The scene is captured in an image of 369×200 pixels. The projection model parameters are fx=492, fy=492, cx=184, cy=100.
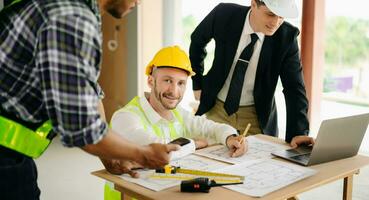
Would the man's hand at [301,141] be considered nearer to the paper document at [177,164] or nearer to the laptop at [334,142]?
the laptop at [334,142]

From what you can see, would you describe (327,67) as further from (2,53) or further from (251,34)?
(2,53)

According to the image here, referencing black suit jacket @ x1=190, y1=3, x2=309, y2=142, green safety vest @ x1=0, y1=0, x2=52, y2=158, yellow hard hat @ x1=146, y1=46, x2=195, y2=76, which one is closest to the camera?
green safety vest @ x1=0, y1=0, x2=52, y2=158

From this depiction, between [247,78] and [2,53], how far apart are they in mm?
1544

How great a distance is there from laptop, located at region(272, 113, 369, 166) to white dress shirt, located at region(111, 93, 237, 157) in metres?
0.30

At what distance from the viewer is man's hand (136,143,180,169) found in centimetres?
125

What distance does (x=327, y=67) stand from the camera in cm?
422

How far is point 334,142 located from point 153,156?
871 mm

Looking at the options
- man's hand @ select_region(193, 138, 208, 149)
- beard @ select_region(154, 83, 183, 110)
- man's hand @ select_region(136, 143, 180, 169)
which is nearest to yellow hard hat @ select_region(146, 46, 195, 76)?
beard @ select_region(154, 83, 183, 110)

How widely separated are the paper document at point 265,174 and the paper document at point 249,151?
2.8 inches

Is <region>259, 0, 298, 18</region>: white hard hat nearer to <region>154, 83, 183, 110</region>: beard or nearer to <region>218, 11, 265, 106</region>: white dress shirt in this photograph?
<region>218, 11, 265, 106</region>: white dress shirt

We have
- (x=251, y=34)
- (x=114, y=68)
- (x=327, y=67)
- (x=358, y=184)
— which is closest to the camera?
(x=251, y=34)

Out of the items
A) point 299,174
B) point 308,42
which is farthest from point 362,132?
point 308,42

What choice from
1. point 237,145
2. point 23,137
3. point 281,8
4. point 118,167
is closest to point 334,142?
point 237,145

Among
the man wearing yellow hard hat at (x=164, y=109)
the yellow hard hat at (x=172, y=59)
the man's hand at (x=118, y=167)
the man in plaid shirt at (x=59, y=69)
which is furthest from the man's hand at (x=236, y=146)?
the man in plaid shirt at (x=59, y=69)
